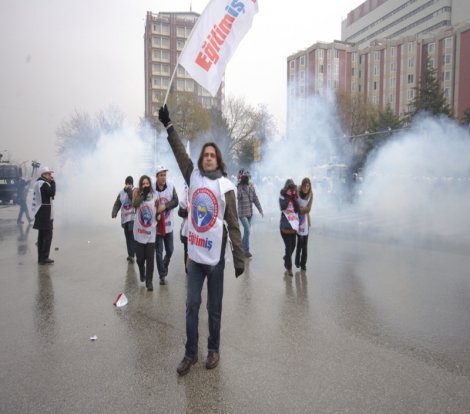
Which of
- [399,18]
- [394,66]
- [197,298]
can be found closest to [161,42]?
[399,18]

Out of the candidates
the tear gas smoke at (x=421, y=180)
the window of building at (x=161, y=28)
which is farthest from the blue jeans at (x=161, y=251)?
the window of building at (x=161, y=28)

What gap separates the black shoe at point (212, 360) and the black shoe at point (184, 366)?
0.13 meters

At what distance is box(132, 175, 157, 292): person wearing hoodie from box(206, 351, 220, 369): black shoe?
9.10ft

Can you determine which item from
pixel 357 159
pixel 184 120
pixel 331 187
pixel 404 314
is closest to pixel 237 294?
pixel 404 314

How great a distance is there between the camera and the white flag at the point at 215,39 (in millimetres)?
4648

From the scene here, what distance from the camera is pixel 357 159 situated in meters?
30.5

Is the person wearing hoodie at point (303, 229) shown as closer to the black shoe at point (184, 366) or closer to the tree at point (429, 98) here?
the black shoe at point (184, 366)

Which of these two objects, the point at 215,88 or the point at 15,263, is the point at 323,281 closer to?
the point at 215,88

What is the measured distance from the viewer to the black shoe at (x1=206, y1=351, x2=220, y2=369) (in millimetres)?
3691

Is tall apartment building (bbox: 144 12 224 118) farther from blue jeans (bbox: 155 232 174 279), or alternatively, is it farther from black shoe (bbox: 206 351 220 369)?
black shoe (bbox: 206 351 220 369)

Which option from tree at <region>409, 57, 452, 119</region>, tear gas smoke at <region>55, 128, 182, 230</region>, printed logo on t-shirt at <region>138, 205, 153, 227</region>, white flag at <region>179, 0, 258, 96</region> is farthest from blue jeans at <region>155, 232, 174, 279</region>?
tree at <region>409, 57, 452, 119</region>

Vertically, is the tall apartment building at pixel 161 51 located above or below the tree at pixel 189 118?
above

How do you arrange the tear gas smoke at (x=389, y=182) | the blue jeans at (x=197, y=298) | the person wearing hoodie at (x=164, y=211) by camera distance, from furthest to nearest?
the tear gas smoke at (x=389, y=182), the person wearing hoodie at (x=164, y=211), the blue jeans at (x=197, y=298)

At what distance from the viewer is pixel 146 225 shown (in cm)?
650
